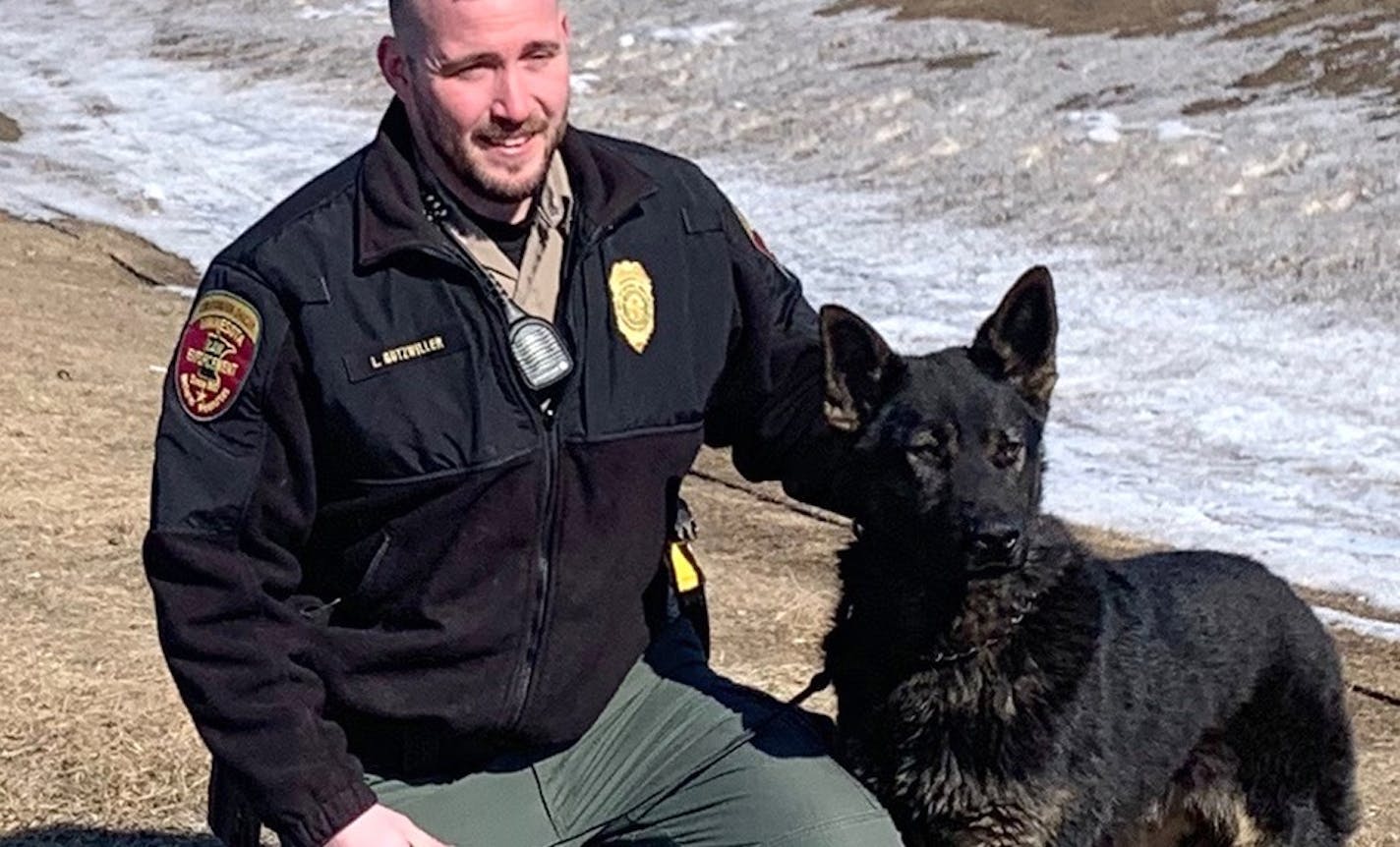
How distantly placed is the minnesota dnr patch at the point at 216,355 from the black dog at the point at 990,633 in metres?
1.02

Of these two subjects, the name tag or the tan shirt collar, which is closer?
the name tag

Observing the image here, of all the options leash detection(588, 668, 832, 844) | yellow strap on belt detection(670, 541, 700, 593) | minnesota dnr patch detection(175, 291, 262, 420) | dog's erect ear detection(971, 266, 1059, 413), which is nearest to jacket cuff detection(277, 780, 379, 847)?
leash detection(588, 668, 832, 844)

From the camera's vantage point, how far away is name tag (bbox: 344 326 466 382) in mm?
3471

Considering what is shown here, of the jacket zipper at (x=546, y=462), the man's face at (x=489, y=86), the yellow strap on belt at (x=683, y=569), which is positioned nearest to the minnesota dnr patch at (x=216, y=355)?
the jacket zipper at (x=546, y=462)

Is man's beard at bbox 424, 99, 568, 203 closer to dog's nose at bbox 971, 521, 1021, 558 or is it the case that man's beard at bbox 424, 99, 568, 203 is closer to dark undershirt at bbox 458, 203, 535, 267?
dark undershirt at bbox 458, 203, 535, 267

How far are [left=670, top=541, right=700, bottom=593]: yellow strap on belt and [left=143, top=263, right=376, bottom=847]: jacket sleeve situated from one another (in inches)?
28.7

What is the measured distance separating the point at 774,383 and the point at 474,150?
2.56 feet

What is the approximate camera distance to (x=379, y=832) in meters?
3.45

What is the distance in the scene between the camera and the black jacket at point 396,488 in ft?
11.2

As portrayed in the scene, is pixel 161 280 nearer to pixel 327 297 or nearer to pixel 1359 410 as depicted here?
pixel 1359 410

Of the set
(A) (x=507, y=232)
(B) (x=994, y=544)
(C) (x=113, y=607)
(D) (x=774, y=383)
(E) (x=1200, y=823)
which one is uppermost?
(A) (x=507, y=232)

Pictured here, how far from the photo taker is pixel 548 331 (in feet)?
11.7

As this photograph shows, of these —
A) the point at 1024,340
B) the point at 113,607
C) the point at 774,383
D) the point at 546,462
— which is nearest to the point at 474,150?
the point at 546,462

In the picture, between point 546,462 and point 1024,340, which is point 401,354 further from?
point 1024,340
